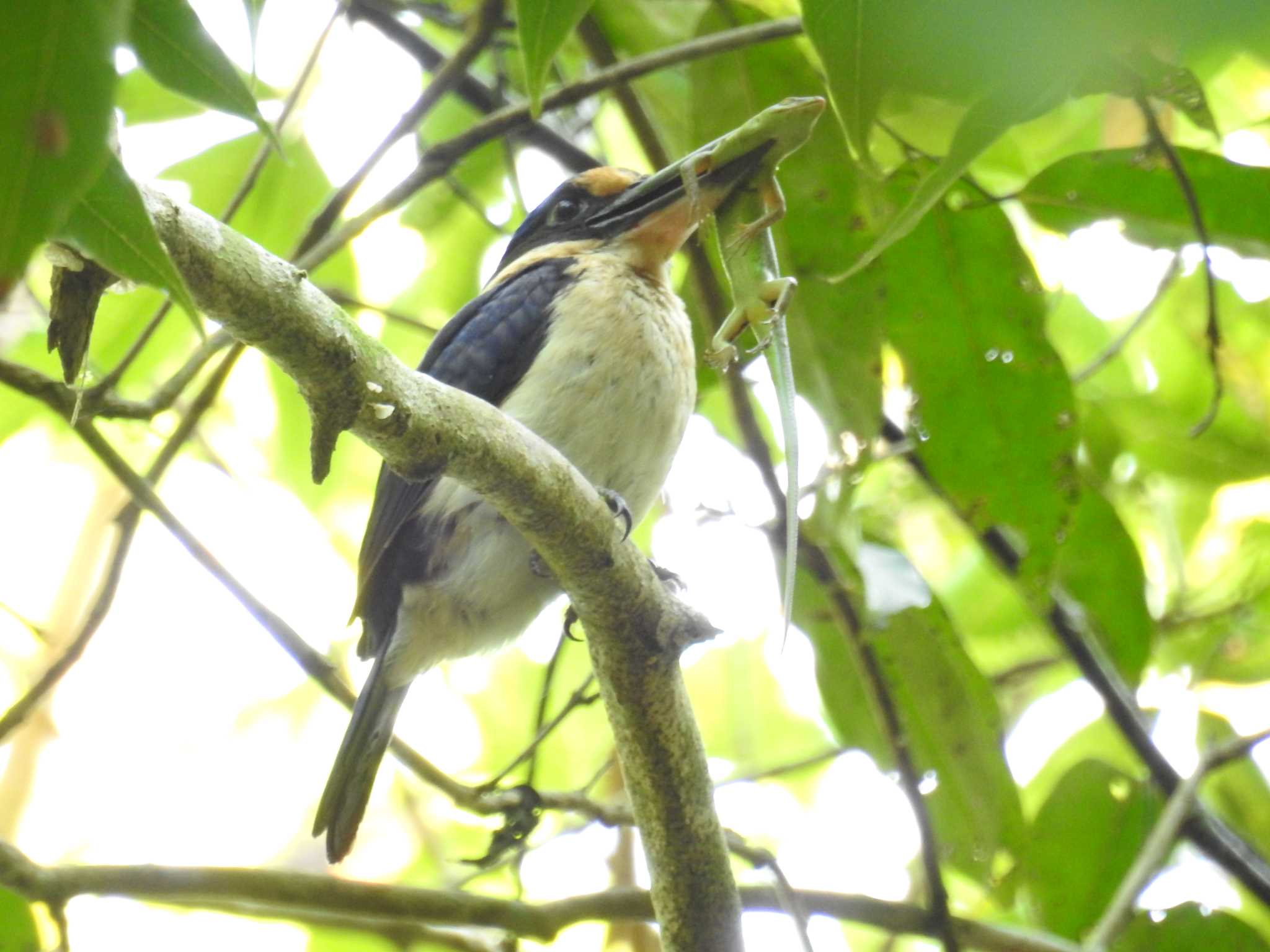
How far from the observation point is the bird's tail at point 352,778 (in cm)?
275

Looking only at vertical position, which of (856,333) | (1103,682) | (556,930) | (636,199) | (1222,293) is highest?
(636,199)

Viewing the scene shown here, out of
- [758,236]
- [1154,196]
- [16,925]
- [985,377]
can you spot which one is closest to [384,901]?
[16,925]

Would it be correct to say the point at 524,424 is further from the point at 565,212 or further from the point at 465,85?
the point at 465,85

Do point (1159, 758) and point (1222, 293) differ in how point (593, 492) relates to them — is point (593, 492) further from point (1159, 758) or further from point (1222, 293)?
point (1222, 293)

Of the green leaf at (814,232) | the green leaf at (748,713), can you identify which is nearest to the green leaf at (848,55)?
the green leaf at (814,232)

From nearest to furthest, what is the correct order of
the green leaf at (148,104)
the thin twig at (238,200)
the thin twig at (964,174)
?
the thin twig at (238,200) < the thin twig at (964,174) < the green leaf at (148,104)

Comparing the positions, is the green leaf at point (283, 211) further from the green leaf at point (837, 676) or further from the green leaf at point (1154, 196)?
the green leaf at point (1154, 196)

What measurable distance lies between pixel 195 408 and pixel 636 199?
112 cm

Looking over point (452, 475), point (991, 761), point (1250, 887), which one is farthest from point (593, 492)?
point (1250, 887)

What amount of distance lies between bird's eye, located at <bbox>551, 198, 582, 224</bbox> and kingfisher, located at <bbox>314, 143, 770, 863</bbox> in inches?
14.3

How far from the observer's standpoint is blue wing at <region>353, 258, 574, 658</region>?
268 centimetres

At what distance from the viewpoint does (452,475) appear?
1646 mm

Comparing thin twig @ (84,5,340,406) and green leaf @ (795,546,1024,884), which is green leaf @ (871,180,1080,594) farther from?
thin twig @ (84,5,340,406)

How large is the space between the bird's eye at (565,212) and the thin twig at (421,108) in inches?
22.2
